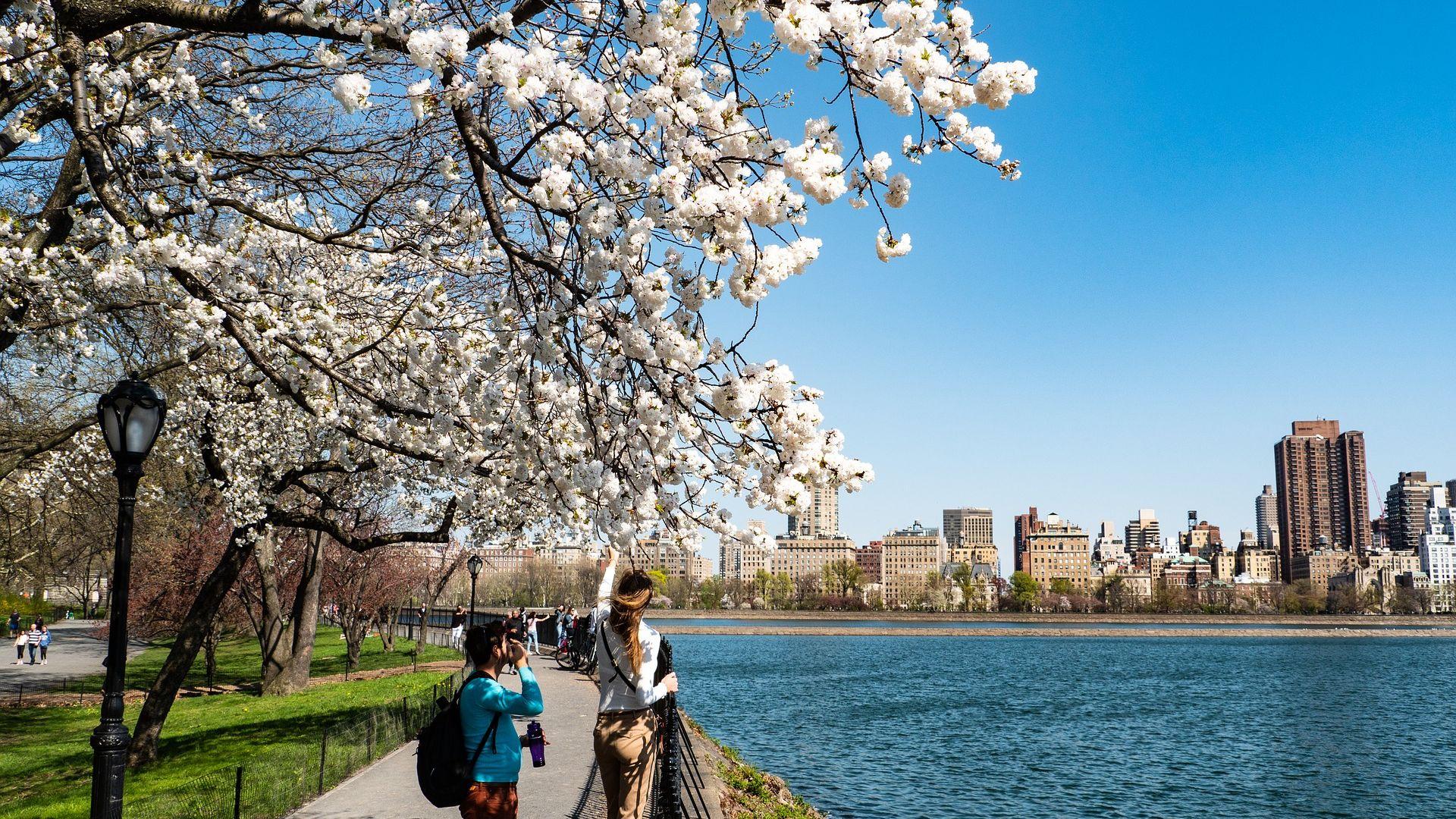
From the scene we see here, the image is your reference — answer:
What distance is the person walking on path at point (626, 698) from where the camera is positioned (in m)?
6.59

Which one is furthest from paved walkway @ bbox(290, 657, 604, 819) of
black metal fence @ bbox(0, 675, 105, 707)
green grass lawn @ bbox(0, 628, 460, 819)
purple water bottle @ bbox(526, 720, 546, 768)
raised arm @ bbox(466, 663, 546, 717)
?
black metal fence @ bbox(0, 675, 105, 707)

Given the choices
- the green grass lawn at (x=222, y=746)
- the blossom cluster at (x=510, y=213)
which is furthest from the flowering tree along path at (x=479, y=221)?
the green grass lawn at (x=222, y=746)

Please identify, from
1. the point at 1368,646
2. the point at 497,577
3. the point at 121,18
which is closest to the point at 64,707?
the point at 121,18

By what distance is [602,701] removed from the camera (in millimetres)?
6719

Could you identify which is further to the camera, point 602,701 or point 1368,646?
point 1368,646

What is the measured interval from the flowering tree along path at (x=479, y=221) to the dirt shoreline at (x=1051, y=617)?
125489mm

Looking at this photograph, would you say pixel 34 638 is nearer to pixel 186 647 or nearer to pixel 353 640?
pixel 353 640

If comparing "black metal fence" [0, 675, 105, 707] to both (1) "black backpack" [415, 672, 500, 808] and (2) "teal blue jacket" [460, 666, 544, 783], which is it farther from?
(2) "teal blue jacket" [460, 666, 544, 783]

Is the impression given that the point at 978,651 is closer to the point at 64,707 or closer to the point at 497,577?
the point at 64,707

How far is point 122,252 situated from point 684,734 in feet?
21.9

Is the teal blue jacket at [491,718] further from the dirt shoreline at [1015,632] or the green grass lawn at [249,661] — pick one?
the dirt shoreline at [1015,632]

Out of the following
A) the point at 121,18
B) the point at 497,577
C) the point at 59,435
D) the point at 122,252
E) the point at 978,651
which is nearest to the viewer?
the point at 121,18

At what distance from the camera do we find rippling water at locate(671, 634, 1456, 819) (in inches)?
887

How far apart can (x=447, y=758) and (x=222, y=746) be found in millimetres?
12524
